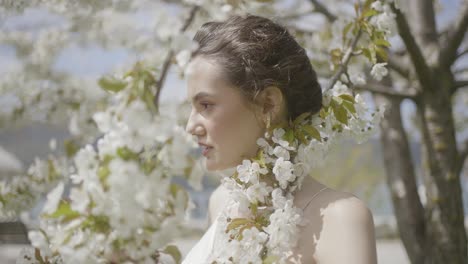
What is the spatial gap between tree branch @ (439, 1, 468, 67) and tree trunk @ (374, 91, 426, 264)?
34 centimetres

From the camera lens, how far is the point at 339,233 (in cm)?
108

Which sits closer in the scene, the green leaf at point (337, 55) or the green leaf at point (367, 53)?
the green leaf at point (367, 53)

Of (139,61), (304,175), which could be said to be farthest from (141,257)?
(304,175)

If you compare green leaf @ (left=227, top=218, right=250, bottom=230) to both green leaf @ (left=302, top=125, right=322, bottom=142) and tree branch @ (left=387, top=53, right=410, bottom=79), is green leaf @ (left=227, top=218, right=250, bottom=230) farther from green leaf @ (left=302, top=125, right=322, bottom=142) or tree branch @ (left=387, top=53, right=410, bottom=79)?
tree branch @ (left=387, top=53, right=410, bottom=79)

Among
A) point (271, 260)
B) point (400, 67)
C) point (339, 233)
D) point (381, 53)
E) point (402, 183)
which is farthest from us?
point (402, 183)

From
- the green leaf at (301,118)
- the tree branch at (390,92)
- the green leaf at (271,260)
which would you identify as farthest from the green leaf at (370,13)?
the tree branch at (390,92)

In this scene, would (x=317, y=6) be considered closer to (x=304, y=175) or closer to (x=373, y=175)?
(x=304, y=175)

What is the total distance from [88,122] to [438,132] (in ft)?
6.10

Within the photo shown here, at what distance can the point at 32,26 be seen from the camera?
3.88 metres

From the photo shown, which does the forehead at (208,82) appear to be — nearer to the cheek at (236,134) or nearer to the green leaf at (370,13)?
the cheek at (236,134)

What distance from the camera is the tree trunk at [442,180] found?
272 centimetres

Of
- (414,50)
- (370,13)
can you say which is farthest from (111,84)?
(414,50)

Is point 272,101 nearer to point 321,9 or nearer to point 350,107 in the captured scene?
point 350,107

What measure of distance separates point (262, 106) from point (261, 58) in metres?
0.11
